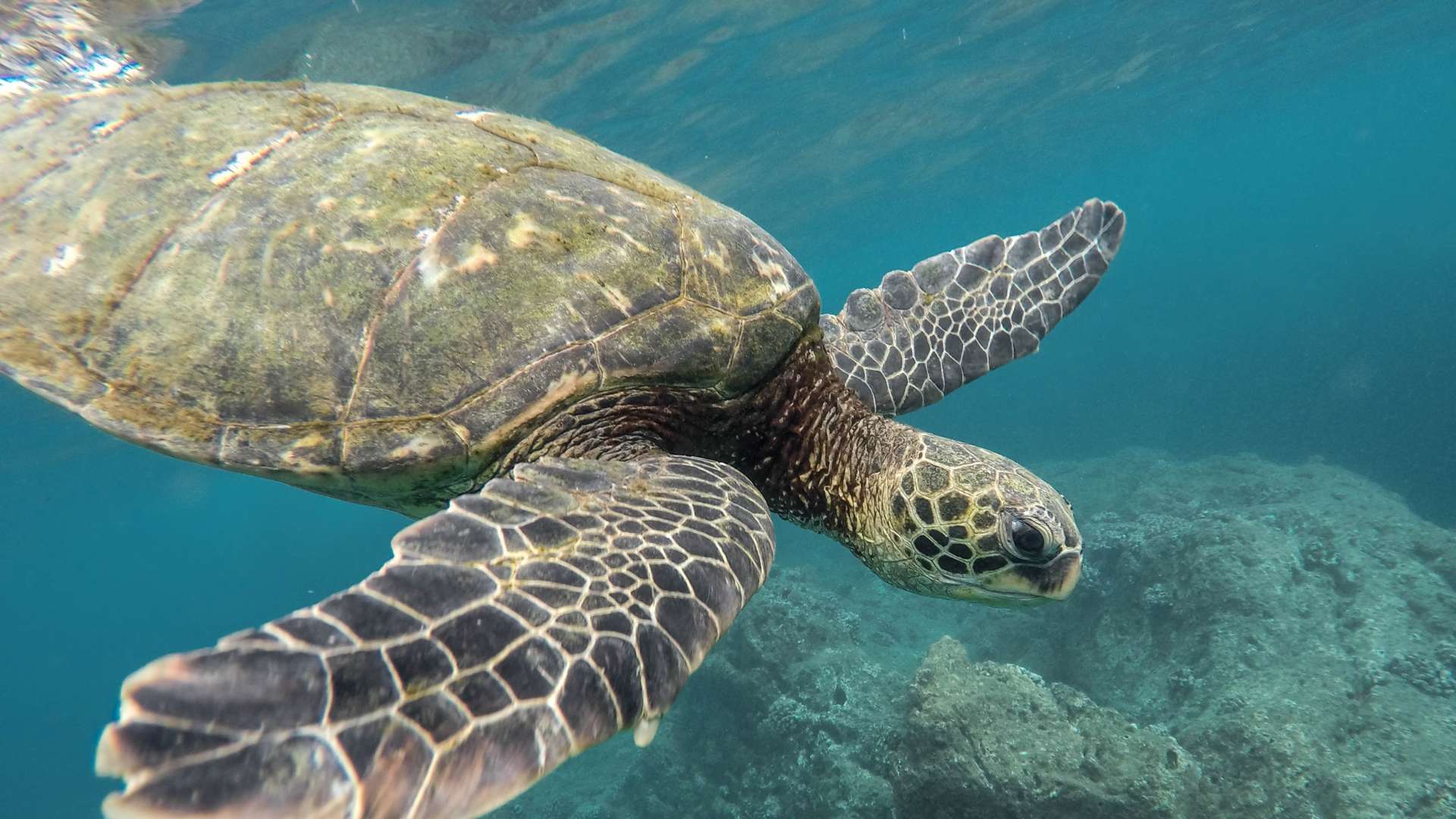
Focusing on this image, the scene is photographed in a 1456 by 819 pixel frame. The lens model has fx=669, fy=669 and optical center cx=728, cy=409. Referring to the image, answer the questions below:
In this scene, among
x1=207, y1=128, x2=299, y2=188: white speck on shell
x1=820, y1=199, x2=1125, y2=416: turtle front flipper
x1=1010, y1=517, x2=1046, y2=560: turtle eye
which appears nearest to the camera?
x1=1010, y1=517, x2=1046, y2=560: turtle eye

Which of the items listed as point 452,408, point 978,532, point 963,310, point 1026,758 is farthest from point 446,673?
point 1026,758

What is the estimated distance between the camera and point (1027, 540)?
9.74 feet

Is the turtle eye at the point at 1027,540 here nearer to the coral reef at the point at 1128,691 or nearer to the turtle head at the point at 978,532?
the turtle head at the point at 978,532

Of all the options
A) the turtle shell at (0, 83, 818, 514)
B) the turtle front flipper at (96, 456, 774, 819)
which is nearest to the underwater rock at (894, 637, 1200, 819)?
the turtle shell at (0, 83, 818, 514)

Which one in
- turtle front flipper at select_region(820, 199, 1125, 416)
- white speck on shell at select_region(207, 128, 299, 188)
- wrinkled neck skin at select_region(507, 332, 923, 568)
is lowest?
wrinkled neck skin at select_region(507, 332, 923, 568)

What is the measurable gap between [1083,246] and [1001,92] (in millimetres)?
21538

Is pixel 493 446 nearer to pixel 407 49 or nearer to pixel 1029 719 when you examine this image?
pixel 1029 719

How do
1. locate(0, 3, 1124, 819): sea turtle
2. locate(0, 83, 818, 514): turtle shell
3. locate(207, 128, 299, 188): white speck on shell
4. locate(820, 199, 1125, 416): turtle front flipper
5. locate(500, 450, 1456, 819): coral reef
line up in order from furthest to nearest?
locate(500, 450, 1456, 819): coral reef < locate(820, 199, 1125, 416): turtle front flipper < locate(207, 128, 299, 188): white speck on shell < locate(0, 83, 818, 514): turtle shell < locate(0, 3, 1124, 819): sea turtle

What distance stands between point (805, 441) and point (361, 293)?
2209 millimetres

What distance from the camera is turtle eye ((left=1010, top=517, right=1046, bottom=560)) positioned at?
2.95 metres

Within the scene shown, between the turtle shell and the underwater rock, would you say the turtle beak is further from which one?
the underwater rock

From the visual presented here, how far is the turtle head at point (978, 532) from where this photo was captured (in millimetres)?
3027

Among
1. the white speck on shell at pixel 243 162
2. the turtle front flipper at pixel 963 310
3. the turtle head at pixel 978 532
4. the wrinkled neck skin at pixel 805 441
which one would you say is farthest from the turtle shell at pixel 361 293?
the turtle front flipper at pixel 963 310

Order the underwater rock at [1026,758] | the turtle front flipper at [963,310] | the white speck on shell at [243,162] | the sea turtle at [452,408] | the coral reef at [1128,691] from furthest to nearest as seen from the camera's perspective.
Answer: the coral reef at [1128,691]
the underwater rock at [1026,758]
the turtle front flipper at [963,310]
the white speck on shell at [243,162]
the sea turtle at [452,408]
